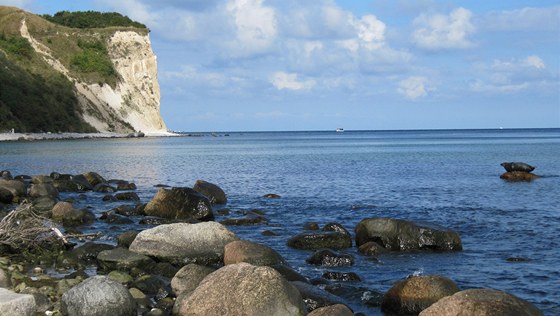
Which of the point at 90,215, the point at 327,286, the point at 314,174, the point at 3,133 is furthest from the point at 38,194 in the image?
the point at 3,133

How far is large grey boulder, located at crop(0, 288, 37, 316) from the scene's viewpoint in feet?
31.9

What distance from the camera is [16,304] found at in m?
9.91

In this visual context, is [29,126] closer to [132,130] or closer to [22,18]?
[132,130]

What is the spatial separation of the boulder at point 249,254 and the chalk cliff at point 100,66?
114989mm

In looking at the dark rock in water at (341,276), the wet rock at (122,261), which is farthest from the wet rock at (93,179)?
the dark rock in water at (341,276)

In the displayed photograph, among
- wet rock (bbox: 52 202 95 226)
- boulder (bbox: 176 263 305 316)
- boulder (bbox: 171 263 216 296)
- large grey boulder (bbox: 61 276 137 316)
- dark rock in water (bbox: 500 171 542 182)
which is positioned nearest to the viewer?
boulder (bbox: 176 263 305 316)

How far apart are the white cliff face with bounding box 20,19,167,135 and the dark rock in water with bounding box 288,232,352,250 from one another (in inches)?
4452

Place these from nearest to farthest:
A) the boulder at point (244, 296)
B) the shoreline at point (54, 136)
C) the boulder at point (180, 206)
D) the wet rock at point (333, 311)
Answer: the wet rock at point (333, 311) < the boulder at point (244, 296) < the boulder at point (180, 206) < the shoreline at point (54, 136)

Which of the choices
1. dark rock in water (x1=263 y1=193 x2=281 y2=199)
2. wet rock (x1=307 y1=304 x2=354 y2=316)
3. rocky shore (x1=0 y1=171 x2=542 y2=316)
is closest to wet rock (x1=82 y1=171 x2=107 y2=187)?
dark rock in water (x1=263 y1=193 x2=281 y2=199)

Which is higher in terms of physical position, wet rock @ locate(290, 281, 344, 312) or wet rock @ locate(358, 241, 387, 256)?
wet rock @ locate(290, 281, 344, 312)

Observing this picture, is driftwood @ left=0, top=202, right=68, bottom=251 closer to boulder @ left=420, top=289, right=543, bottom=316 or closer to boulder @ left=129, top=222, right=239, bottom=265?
boulder @ left=129, top=222, right=239, bottom=265

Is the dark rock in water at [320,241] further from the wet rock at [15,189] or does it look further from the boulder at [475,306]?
the wet rock at [15,189]

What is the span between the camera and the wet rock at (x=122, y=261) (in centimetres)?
1483

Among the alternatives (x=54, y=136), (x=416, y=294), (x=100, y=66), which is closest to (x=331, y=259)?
(x=416, y=294)
